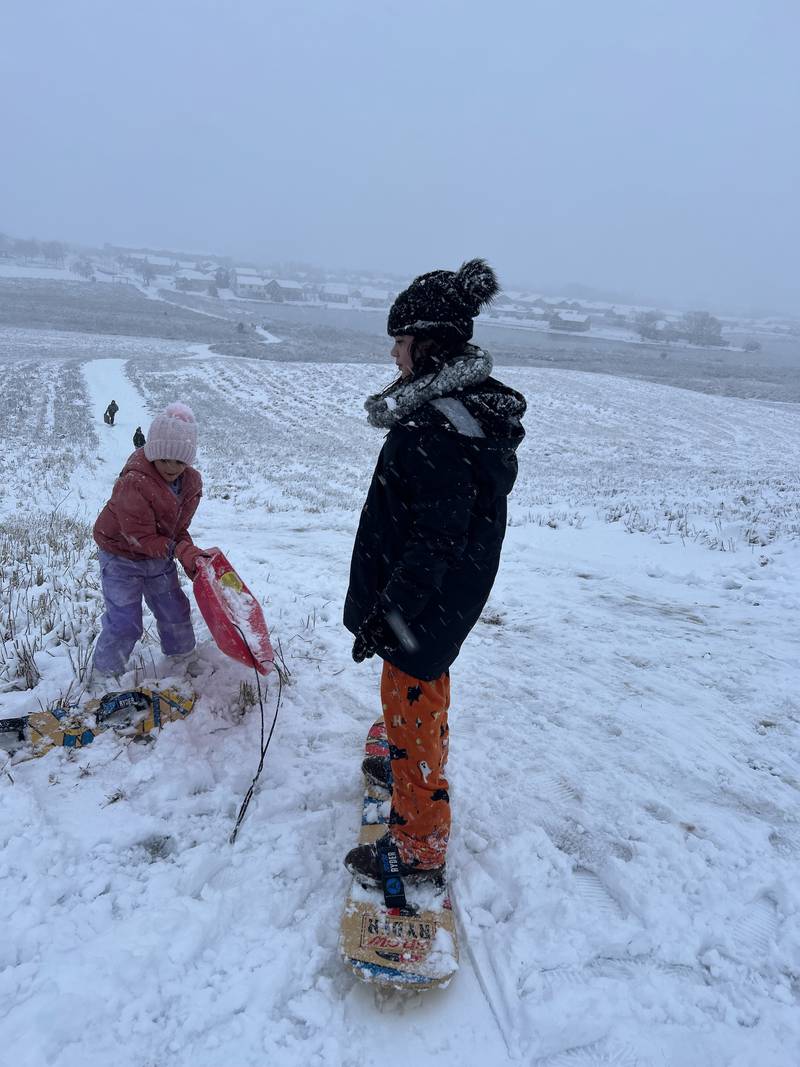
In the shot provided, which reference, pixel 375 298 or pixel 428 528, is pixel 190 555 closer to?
pixel 428 528

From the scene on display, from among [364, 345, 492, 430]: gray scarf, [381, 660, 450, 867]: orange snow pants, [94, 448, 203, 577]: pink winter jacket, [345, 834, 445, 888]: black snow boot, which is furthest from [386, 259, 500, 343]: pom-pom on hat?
[345, 834, 445, 888]: black snow boot

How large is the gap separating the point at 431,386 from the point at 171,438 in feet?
6.64

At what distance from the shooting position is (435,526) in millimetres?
2244

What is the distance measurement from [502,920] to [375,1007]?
0.64 m

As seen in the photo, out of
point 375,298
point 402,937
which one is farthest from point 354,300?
point 402,937

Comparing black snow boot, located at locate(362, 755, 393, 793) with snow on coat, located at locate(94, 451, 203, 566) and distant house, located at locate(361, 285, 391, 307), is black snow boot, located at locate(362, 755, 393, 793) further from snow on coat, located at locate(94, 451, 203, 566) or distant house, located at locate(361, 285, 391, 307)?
distant house, located at locate(361, 285, 391, 307)

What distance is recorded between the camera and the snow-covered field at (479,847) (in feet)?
6.54

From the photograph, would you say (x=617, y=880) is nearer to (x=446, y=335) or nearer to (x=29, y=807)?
(x=446, y=335)

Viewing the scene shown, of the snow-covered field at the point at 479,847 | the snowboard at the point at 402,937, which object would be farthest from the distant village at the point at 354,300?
the snowboard at the point at 402,937

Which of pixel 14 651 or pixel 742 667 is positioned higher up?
pixel 742 667

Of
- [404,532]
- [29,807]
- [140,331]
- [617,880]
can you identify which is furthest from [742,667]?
[140,331]

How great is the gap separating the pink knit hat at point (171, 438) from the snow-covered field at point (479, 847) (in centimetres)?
144

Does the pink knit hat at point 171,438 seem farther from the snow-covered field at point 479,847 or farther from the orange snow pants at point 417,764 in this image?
the orange snow pants at point 417,764

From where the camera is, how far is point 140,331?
5819cm
